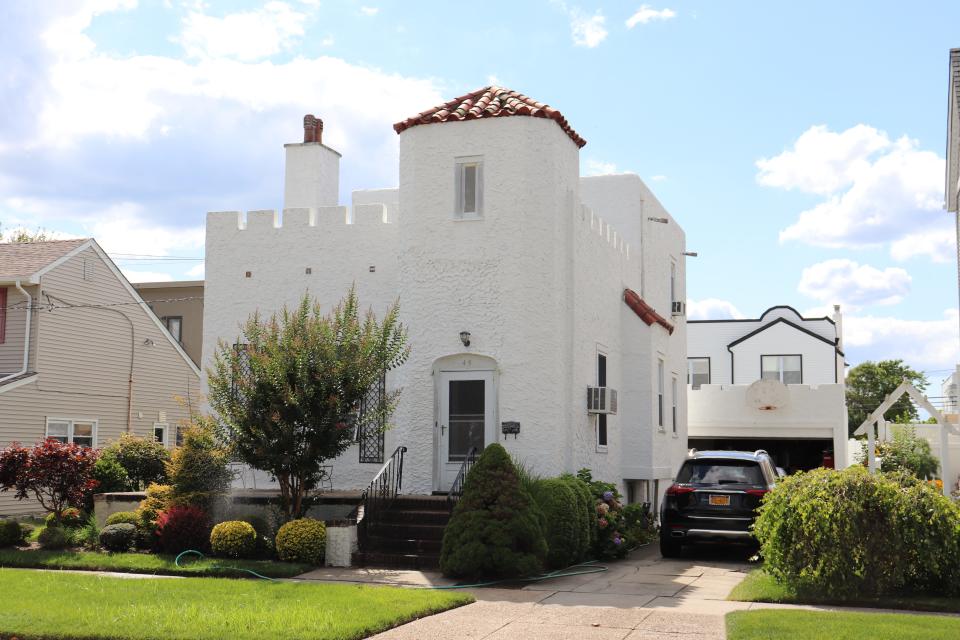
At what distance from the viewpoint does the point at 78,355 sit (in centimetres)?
2572

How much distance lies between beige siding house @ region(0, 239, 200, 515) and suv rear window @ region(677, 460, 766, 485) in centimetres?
1154

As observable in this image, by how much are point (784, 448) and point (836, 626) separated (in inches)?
1067

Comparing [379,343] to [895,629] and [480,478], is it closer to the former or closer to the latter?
[480,478]

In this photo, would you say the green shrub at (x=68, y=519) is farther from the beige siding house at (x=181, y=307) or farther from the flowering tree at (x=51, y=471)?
the beige siding house at (x=181, y=307)

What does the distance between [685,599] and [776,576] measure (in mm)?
1176

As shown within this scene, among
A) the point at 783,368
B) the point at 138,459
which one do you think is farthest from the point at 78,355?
the point at 783,368

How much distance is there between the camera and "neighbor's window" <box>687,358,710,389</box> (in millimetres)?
39875

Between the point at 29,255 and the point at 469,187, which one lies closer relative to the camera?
the point at 469,187

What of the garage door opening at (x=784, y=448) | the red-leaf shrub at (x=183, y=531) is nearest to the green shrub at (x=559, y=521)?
the red-leaf shrub at (x=183, y=531)

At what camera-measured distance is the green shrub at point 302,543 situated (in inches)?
549

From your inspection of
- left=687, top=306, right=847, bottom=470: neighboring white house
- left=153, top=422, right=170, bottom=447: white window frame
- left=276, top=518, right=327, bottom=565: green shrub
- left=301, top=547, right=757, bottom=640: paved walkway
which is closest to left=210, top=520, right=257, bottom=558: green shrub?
left=276, top=518, right=327, bottom=565: green shrub

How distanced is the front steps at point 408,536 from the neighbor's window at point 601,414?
441cm

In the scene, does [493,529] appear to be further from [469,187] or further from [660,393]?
[660,393]

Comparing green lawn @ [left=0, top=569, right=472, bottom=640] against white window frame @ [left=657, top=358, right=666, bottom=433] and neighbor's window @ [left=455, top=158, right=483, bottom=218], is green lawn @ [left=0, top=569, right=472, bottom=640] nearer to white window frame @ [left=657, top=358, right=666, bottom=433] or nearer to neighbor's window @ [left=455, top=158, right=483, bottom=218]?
neighbor's window @ [left=455, top=158, right=483, bottom=218]
